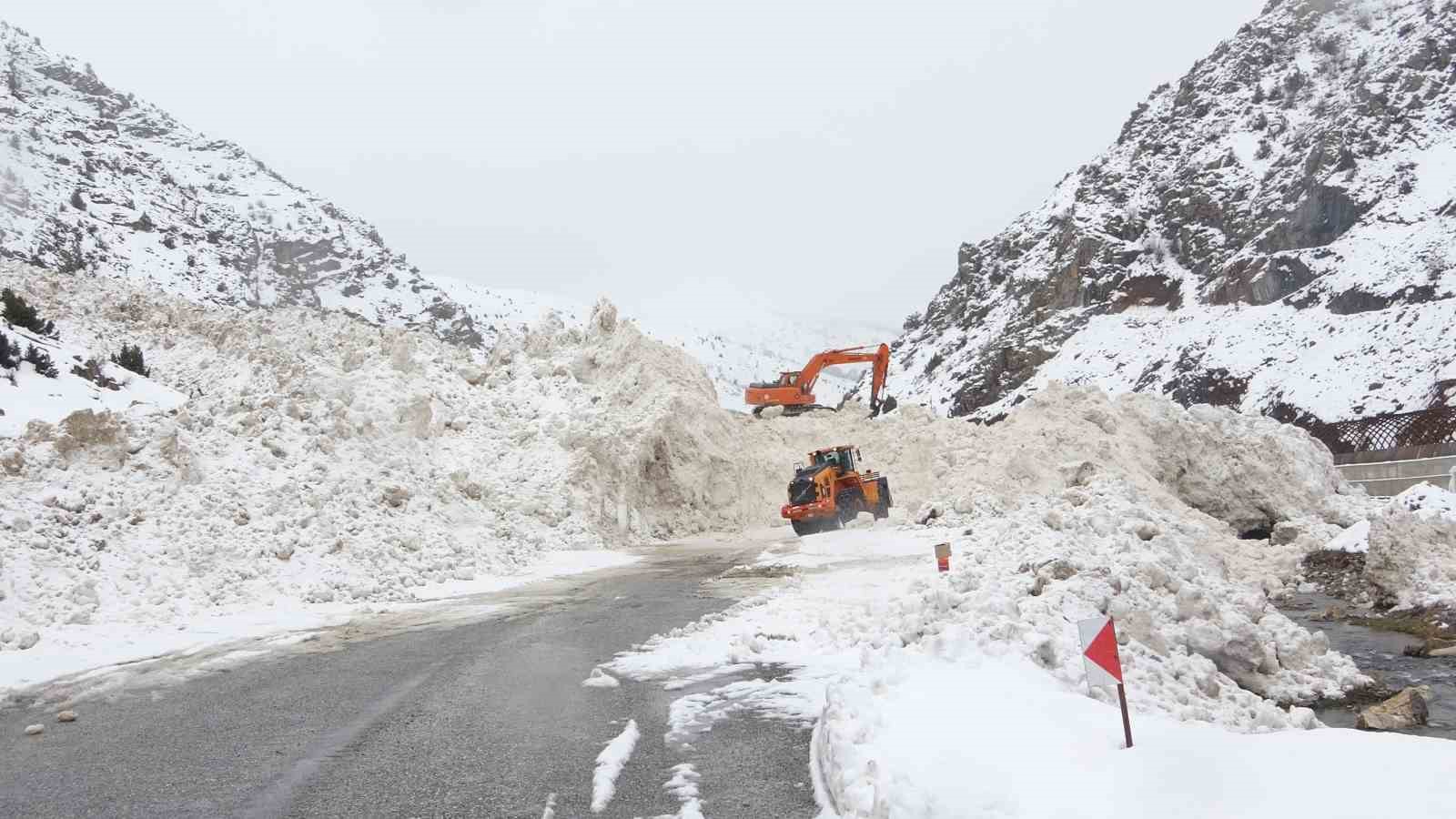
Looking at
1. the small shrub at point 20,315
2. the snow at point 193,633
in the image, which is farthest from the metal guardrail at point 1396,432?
Answer: the small shrub at point 20,315

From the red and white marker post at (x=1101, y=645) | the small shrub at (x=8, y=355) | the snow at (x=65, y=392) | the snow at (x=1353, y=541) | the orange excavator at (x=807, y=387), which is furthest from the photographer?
the orange excavator at (x=807, y=387)

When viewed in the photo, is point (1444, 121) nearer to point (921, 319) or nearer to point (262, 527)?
point (921, 319)

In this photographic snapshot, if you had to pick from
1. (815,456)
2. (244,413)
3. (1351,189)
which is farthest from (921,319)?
(244,413)

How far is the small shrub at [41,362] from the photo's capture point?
19.3 meters

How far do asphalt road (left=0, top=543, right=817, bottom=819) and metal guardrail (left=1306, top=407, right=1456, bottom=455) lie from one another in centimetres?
2498

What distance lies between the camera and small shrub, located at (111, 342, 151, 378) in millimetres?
25359

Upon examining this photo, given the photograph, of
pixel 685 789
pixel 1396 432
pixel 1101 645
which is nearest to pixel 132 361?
pixel 685 789

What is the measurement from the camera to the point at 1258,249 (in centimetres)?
8681

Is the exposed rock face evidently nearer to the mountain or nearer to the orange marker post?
the mountain

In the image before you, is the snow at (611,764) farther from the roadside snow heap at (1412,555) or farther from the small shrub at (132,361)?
the small shrub at (132,361)

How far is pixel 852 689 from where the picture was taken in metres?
5.93

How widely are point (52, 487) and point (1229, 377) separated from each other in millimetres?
69266

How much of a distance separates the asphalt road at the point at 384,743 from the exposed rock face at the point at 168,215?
66.0 meters

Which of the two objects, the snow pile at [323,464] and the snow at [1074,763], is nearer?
the snow at [1074,763]
